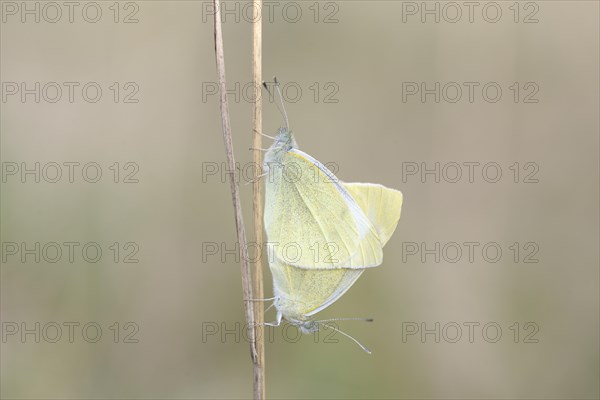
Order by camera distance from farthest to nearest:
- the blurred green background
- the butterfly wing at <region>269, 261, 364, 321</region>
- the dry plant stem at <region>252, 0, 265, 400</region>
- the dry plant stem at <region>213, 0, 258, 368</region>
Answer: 1. the blurred green background
2. the butterfly wing at <region>269, 261, 364, 321</region>
3. the dry plant stem at <region>252, 0, 265, 400</region>
4. the dry plant stem at <region>213, 0, 258, 368</region>

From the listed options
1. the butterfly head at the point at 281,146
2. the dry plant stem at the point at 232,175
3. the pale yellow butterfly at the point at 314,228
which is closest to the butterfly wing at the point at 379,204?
the pale yellow butterfly at the point at 314,228

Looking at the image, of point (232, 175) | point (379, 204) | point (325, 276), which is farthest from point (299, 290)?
point (232, 175)

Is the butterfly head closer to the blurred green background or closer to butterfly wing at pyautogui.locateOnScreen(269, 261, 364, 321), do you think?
butterfly wing at pyautogui.locateOnScreen(269, 261, 364, 321)

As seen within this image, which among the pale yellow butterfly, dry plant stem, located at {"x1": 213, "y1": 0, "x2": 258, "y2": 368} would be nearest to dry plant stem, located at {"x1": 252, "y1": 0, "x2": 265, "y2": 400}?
dry plant stem, located at {"x1": 213, "y1": 0, "x2": 258, "y2": 368}

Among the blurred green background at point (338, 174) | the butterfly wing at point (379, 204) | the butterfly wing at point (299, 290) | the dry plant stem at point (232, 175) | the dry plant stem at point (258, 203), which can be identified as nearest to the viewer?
the dry plant stem at point (232, 175)

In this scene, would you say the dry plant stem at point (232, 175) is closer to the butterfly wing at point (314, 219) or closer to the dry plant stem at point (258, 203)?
the dry plant stem at point (258, 203)

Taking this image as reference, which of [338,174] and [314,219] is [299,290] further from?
[338,174]
